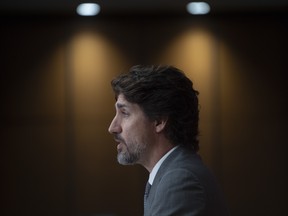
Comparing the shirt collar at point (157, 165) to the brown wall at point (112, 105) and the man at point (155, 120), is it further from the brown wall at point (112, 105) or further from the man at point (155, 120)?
the brown wall at point (112, 105)

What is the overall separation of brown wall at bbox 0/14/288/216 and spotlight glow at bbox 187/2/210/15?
10 centimetres

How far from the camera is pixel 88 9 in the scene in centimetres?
592

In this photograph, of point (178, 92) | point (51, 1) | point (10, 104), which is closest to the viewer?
point (178, 92)

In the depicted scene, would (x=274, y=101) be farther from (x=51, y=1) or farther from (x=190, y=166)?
(x=190, y=166)

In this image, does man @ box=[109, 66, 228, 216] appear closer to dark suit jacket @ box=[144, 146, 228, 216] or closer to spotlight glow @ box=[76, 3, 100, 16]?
dark suit jacket @ box=[144, 146, 228, 216]

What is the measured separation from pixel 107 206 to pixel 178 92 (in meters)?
4.47

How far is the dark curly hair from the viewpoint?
166 centimetres

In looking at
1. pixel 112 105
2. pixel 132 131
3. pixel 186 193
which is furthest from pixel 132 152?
pixel 112 105

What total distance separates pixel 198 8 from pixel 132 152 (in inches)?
172

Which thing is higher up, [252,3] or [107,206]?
[252,3]

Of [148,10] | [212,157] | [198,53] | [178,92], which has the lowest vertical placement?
[212,157]

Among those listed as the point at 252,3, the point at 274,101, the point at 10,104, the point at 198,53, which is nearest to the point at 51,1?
the point at 10,104

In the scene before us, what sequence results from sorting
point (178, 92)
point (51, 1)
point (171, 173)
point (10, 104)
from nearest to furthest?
point (171, 173) < point (178, 92) < point (51, 1) < point (10, 104)

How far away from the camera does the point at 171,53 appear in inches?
238
